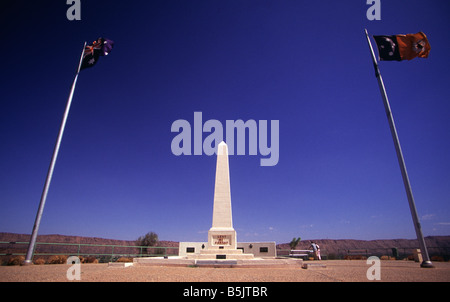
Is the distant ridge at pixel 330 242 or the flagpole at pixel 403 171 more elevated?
the flagpole at pixel 403 171

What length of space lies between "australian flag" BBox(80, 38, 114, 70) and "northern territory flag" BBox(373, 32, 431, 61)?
1494 cm

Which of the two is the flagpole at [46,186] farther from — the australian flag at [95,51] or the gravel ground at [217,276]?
the gravel ground at [217,276]

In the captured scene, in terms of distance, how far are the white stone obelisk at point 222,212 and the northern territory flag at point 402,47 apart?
1129 cm

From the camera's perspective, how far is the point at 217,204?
15.2m

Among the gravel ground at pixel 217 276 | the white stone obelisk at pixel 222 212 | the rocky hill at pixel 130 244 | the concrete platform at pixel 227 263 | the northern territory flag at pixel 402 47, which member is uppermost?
the northern territory flag at pixel 402 47

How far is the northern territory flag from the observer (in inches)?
429

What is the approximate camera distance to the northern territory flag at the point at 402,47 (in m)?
10.9

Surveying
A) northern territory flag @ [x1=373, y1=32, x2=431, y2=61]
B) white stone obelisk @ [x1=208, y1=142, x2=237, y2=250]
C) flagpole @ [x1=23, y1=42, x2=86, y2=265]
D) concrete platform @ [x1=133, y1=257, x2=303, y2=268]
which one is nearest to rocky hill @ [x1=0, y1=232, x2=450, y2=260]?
white stone obelisk @ [x1=208, y1=142, x2=237, y2=250]

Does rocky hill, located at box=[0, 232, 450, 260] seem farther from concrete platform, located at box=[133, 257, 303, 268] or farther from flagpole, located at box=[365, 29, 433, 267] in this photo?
flagpole, located at box=[365, 29, 433, 267]

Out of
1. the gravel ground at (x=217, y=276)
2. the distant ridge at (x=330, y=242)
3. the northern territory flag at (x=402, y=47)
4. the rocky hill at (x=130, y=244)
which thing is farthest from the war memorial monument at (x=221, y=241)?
the distant ridge at (x=330, y=242)

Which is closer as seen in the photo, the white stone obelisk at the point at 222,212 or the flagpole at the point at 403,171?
the flagpole at the point at 403,171

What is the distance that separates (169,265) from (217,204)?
5297mm

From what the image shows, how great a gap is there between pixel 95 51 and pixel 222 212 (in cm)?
1276
